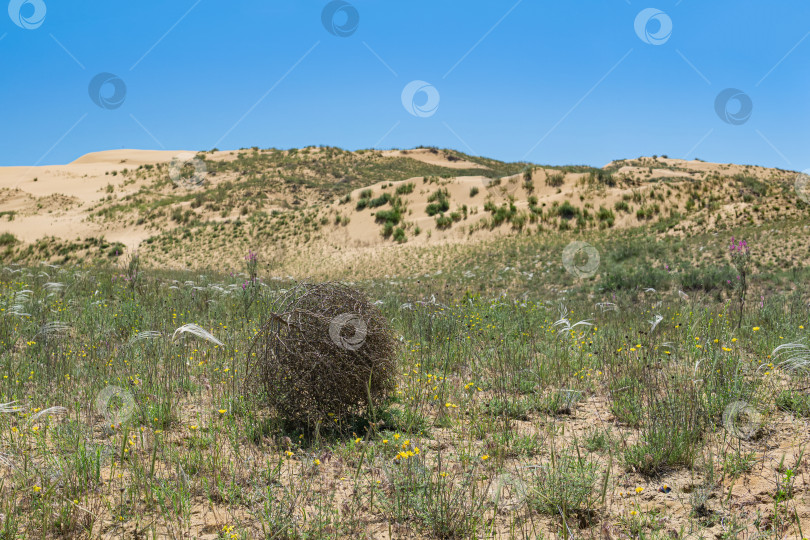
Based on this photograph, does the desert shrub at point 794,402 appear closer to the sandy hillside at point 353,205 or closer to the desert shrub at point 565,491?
the desert shrub at point 565,491

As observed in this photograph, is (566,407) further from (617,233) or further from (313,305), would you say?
(617,233)

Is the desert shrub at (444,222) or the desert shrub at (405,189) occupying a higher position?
the desert shrub at (405,189)

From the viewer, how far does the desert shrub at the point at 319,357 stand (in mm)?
4176

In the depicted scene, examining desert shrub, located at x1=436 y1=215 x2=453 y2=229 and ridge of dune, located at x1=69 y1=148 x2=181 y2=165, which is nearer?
desert shrub, located at x1=436 y1=215 x2=453 y2=229

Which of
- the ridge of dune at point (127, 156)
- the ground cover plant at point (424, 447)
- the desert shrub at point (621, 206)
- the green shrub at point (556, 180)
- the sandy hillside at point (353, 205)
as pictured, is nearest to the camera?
the ground cover plant at point (424, 447)

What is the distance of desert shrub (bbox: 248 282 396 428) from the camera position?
13.7 feet

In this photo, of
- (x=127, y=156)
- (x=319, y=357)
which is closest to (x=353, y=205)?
(x=319, y=357)

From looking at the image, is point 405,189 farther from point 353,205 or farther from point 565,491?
point 565,491

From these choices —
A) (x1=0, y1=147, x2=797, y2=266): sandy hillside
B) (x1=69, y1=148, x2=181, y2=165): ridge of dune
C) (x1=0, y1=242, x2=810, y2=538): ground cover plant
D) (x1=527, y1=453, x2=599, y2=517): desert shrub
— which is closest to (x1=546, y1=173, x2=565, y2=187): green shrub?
(x1=0, y1=147, x2=797, y2=266): sandy hillside

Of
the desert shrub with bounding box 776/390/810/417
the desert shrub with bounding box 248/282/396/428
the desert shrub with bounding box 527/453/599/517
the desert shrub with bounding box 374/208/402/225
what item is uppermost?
the desert shrub with bounding box 374/208/402/225

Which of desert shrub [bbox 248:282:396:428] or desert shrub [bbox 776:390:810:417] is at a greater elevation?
desert shrub [bbox 248:282:396:428]

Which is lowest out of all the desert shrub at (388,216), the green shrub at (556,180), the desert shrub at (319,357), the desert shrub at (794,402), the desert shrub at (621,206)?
the desert shrub at (794,402)

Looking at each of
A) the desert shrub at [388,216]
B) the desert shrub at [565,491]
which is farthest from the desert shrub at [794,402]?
the desert shrub at [388,216]

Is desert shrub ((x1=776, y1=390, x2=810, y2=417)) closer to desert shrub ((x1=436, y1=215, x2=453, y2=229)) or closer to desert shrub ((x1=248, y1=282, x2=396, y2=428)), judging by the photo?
desert shrub ((x1=248, y1=282, x2=396, y2=428))
